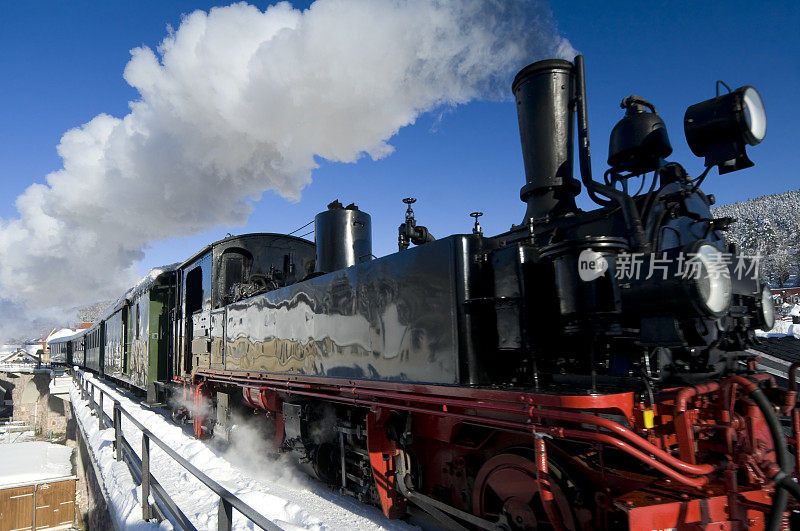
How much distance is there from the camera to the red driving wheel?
258 centimetres

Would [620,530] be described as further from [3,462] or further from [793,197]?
[793,197]

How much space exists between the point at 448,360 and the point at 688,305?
1407 millimetres

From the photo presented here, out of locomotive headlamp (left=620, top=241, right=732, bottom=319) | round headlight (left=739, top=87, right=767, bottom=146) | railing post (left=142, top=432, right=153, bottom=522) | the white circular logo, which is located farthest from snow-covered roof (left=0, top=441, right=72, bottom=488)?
round headlight (left=739, top=87, right=767, bottom=146)

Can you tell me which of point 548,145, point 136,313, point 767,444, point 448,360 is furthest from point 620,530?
point 136,313

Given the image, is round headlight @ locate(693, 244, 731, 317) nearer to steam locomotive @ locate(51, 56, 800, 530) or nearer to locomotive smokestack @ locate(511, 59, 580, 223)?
steam locomotive @ locate(51, 56, 800, 530)

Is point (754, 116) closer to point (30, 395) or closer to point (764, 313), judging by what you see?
point (764, 313)

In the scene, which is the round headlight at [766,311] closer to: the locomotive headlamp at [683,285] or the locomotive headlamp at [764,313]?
the locomotive headlamp at [764,313]

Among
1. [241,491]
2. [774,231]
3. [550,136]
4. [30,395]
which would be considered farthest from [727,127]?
[774,231]

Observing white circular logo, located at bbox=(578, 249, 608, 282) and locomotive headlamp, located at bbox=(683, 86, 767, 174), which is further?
locomotive headlamp, located at bbox=(683, 86, 767, 174)

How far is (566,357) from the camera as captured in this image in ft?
9.80

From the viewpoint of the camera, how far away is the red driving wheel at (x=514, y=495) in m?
2.58

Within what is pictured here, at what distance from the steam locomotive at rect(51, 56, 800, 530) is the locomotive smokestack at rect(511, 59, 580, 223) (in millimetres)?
14

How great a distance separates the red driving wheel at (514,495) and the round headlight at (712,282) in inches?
46.3

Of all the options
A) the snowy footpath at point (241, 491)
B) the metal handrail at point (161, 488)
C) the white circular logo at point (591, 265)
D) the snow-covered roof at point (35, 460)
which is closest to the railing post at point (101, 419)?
the metal handrail at point (161, 488)
